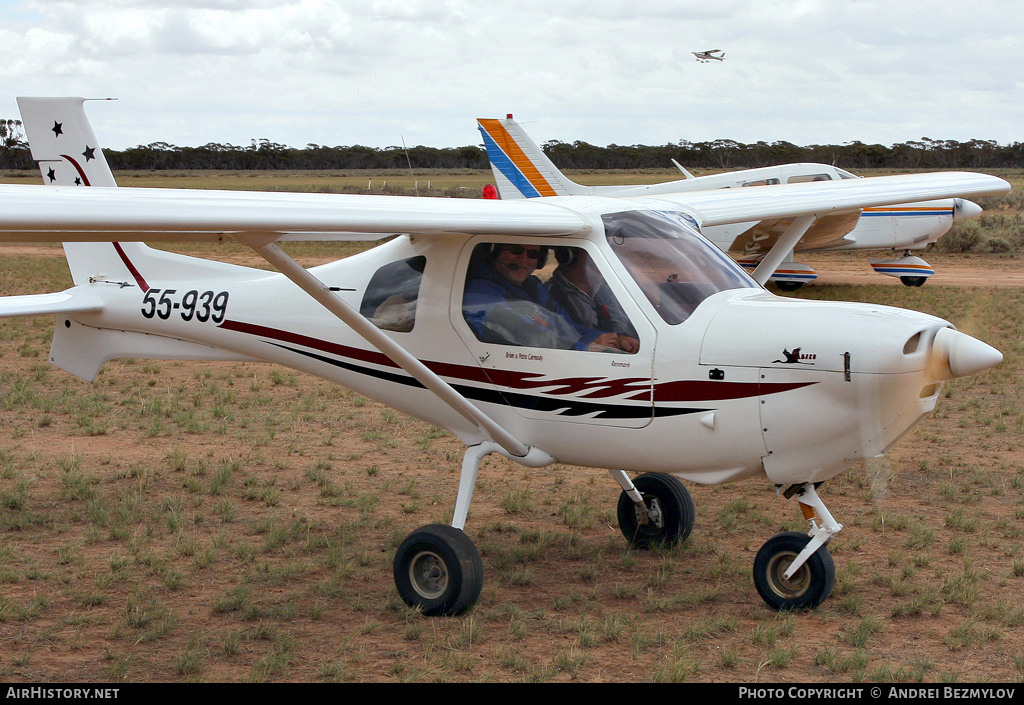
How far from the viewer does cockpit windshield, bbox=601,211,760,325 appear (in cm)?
540

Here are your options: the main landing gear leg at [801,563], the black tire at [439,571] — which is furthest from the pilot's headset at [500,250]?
the main landing gear leg at [801,563]

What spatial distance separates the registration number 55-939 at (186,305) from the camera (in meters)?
6.89

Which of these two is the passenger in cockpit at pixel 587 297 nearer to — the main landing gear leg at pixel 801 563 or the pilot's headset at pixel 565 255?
the pilot's headset at pixel 565 255

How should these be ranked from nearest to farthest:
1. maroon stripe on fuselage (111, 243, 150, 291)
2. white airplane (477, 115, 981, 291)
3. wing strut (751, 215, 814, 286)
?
1. wing strut (751, 215, 814, 286)
2. maroon stripe on fuselage (111, 243, 150, 291)
3. white airplane (477, 115, 981, 291)

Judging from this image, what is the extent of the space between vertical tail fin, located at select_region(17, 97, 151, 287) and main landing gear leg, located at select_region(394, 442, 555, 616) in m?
3.07

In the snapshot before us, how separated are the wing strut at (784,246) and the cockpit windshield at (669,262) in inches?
52.7

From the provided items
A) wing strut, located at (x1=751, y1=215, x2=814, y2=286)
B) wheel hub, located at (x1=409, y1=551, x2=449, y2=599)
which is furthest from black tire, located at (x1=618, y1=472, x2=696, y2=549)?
wheel hub, located at (x1=409, y1=551, x2=449, y2=599)

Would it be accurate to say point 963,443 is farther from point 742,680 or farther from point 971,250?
point 971,250

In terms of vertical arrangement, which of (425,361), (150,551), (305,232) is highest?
(305,232)

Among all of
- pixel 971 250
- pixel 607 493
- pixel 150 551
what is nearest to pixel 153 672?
pixel 150 551

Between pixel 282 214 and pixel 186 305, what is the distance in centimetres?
258

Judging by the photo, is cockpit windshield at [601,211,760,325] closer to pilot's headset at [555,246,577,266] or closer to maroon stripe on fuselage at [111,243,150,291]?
pilot's headset at [555,246,577,266]

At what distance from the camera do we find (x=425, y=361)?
6.04 m

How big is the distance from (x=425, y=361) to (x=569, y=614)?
175 centimetres
